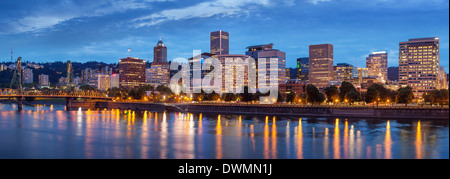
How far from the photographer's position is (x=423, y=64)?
190 meters

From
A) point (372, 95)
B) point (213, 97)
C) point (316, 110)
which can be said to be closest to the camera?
point (316, 110)

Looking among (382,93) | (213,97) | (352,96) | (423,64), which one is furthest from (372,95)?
(423,64)

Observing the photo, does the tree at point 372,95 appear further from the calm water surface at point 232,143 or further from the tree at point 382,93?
the calm water surface at point 232,143

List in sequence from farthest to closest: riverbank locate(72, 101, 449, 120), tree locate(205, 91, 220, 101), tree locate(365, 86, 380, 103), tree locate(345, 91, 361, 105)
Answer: tree locate(205, 91, 220, 101)
tree locate(345, 91, 361, 105)
tree locate(365, 86, 380, 103)
riverbank locate(72, 101, 449, 120)

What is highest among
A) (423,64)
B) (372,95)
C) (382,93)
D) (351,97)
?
(423,64)

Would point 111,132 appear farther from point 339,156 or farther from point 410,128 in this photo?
point 410,128

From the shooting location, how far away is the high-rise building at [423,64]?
185 meters

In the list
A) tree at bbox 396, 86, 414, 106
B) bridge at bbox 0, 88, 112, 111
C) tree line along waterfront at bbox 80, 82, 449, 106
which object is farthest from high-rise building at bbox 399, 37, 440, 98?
bridge at bbox 0, 88, 112, 111

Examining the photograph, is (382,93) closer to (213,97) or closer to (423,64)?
(213,97)

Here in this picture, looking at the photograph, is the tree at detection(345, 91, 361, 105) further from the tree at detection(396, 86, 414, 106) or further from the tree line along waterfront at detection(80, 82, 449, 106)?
the tree at detection(396, 86, 414, 106)

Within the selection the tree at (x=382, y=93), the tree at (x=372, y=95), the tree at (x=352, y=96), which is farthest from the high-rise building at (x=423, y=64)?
the tree at (x=372, y=95)

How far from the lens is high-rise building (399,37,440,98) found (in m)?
185
